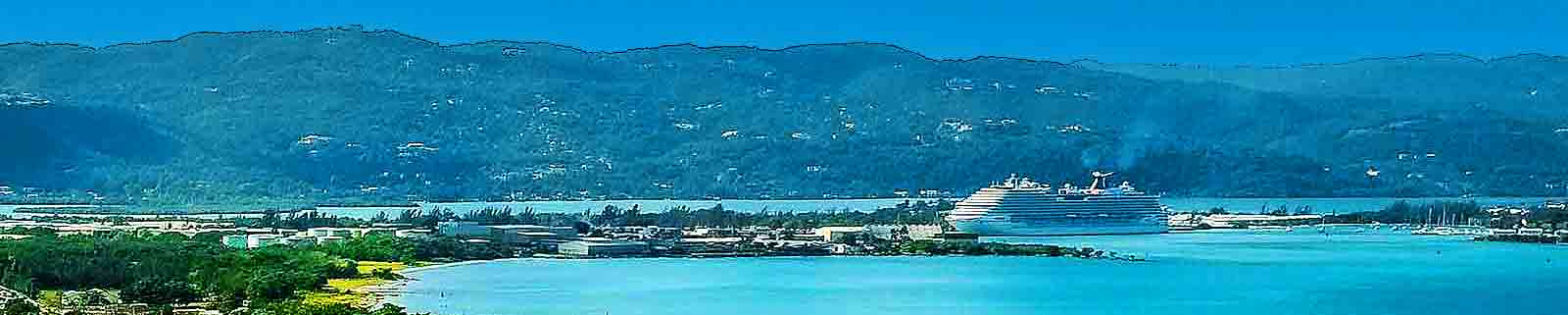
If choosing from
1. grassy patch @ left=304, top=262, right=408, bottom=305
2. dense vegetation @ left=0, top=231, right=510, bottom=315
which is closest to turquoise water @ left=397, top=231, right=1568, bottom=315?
grassy patch @ left=304, top=262, right=408, bottom=305

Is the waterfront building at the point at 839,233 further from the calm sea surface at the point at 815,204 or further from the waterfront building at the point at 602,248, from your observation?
the calm sea surface at the point at 815,204

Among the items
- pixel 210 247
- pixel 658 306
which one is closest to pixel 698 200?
pixel 210 247

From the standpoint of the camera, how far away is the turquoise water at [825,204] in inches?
4270

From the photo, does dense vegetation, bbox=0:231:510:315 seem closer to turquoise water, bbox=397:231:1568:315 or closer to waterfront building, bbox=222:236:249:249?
turquoise water, bbox=397:231:1568:315

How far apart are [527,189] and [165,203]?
21133mm

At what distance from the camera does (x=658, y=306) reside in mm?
48719

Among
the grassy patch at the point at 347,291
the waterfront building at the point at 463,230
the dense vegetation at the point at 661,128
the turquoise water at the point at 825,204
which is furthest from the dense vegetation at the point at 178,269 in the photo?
the dense vegetation at the point at 661,128

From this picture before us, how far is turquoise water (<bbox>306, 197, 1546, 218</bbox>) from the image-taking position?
4270 inches

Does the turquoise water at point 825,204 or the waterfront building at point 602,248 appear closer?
the waterfront building at point 602,248

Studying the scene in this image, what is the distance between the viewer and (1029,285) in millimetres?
55969

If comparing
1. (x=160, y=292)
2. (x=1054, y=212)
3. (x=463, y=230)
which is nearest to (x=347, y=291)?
(x=160, y=292)

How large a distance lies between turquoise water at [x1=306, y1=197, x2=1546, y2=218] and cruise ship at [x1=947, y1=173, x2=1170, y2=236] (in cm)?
2072

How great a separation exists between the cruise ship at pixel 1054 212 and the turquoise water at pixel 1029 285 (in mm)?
11756

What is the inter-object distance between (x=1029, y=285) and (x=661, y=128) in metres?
98.8
